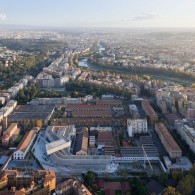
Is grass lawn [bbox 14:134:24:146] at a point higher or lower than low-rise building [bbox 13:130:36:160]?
lower

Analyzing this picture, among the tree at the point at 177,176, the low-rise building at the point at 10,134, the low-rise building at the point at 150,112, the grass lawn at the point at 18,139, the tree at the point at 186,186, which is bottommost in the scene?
the grass lawn at the point at 18,139

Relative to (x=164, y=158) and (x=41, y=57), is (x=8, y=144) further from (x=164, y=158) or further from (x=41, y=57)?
(x=41, y=57)

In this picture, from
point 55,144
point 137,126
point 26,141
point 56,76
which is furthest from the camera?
point 56,76

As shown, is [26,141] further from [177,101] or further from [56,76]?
[56,76]

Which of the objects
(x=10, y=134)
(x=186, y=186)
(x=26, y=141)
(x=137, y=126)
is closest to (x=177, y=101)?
(x=137, y=126)

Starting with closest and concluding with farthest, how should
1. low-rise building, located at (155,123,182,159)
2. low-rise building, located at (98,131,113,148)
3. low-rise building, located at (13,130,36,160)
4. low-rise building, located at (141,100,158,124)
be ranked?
1. low-rise building, located at (155,123,182,159)
2. low-rise building, located at (13,130,36,160)
3. low-rise building, located at (98,131,113,148)
4. low-rise building, located at (141,100,158,124)

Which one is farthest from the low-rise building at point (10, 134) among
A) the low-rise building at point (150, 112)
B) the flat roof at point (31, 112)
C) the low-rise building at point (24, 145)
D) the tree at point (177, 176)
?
the tree at point (177, 176)

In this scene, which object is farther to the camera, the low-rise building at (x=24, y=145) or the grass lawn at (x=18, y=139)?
the grass lawn at (x=18, y=139)

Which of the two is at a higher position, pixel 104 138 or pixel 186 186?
pixel 186 186

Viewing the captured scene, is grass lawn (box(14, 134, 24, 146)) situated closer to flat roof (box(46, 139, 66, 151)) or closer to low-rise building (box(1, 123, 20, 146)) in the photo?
low-rise building (box(1, 123, 20, 146))

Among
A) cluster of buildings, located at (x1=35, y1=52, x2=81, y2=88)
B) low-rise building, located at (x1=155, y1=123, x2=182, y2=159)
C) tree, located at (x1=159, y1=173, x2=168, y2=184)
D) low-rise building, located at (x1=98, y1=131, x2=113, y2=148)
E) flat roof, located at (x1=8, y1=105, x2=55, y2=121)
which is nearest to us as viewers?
tree, located at (x1=159, y1=173, x2=168, y2=184)

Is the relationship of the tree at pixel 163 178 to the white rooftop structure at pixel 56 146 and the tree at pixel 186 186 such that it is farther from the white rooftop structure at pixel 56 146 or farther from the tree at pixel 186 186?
the white rooftop structure at pixel 56 146

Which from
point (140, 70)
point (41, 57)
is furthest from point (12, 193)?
point (41, 57)

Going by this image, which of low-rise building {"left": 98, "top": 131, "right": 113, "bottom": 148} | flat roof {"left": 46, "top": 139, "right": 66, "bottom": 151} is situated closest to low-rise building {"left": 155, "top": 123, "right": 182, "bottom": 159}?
low-rise building {"left": 98, "top": 131, "right": 113, "bottom": 148}
